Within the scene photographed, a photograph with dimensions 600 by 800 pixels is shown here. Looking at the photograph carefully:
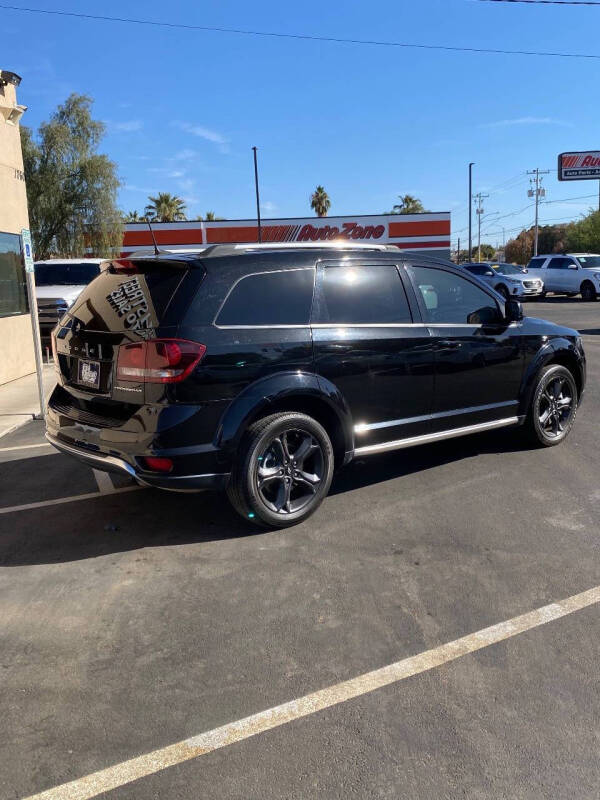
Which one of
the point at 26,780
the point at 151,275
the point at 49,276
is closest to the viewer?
the point at 26,780

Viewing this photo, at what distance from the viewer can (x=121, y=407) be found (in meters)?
4.23

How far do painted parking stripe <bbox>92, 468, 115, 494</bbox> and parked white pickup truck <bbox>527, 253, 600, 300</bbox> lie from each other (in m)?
25.8

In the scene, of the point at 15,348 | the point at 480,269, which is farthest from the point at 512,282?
the point at 15,348

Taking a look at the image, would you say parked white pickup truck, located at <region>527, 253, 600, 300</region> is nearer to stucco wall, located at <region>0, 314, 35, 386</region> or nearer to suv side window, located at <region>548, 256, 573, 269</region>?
suv side window, located at <region>548, 256, 573, 269</region>

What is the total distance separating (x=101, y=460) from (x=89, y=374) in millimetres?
589

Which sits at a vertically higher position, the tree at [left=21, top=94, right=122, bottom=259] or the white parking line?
the tree at [left=21, top=94, right=122, bottom=259]

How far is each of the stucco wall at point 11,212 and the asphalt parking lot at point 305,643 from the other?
6.60 m

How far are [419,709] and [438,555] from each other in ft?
4.89

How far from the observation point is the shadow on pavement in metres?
4.34

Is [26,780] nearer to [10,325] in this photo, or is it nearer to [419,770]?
[419,770]

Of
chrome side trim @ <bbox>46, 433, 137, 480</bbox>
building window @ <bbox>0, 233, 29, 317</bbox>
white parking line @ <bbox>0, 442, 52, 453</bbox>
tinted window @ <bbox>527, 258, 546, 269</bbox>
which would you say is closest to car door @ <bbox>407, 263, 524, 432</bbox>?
chrome side trim @ <bbox>46, 433, 137, 480</bbox>

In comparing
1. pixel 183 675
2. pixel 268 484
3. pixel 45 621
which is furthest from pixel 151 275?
pixel 183 675

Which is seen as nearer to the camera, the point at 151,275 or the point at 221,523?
the point at 151,275

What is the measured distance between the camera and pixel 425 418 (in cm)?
530
